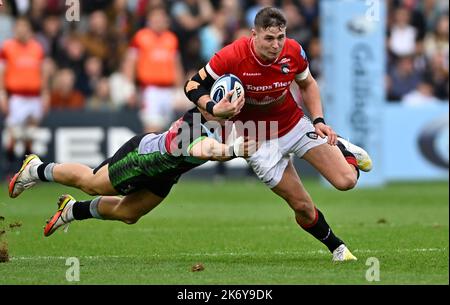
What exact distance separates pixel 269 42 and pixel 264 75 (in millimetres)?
323

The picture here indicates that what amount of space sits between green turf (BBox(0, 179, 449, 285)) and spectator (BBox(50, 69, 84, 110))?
2.89 metres

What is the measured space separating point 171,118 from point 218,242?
8842 millimetres

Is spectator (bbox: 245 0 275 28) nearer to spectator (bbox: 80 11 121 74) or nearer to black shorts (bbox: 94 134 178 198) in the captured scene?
spectator (bbox: 80 11 121 74)

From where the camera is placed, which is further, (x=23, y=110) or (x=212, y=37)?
(x=212, y=37)

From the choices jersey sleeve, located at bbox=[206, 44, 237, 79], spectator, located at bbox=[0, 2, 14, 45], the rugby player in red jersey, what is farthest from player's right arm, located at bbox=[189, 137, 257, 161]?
spectator, located at bbox=[0, 2, 14, 45]

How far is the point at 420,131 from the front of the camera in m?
19.1

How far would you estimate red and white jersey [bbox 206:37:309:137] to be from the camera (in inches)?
350

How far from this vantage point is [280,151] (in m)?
9.13

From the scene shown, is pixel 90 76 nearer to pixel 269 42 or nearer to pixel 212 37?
pixel 212 37

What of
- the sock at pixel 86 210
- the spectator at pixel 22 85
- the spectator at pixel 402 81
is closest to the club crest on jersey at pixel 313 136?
the sock at pixel 86 210

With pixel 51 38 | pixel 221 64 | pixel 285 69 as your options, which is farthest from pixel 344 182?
pixel 51 38

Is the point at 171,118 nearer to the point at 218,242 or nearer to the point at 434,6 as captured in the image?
the point at 434,6

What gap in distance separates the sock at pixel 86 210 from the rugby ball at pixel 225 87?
5.48 feet

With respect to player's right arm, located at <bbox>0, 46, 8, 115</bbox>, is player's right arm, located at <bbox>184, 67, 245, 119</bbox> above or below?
below
